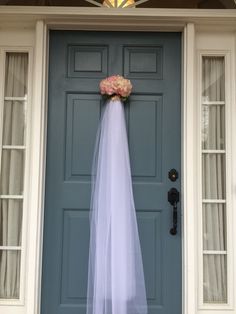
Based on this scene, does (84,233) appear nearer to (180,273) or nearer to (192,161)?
(180,273)

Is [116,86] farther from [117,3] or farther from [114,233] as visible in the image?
[114,233]

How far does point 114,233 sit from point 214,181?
0.72m

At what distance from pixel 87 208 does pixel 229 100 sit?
1.14 metres

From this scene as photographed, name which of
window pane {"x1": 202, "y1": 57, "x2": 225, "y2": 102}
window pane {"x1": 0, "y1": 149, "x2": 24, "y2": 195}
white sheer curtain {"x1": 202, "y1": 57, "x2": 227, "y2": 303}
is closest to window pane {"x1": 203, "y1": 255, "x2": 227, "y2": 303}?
white sheer curtain {"x1": 202, "y1": 57, "x2": 227, "y2": 303}

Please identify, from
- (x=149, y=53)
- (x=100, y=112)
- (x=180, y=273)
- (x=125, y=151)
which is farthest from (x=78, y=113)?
(x=180, y=273)

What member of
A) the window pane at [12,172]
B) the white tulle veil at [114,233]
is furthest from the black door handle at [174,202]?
the window pane at [12,172]

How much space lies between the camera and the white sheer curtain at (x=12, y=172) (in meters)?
2.57

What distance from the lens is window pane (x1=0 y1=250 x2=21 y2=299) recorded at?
256 cm

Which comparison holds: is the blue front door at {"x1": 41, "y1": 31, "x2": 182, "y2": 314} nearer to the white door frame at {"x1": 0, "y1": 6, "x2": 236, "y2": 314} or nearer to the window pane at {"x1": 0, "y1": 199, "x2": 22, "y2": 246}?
the white door frame at {"x1": 0, "y1": 6, "x2": 236, "y2": 314}

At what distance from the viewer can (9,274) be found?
2.57 metres

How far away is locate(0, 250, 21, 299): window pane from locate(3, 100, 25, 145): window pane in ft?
2.32

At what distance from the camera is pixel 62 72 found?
2.68m

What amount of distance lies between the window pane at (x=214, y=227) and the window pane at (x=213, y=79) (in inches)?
27.6

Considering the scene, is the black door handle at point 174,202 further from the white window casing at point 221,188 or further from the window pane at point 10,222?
the window pane at point 10,222
